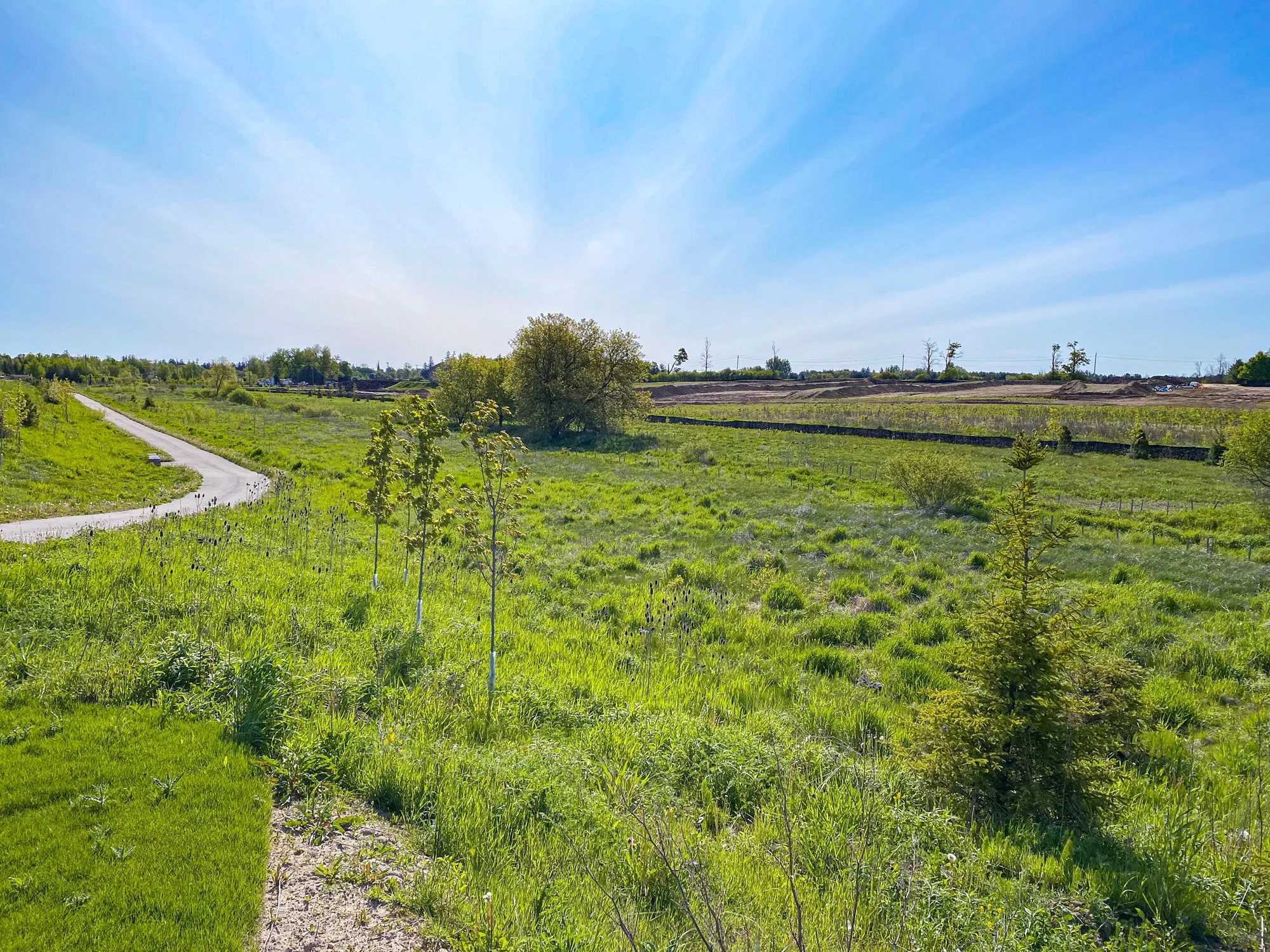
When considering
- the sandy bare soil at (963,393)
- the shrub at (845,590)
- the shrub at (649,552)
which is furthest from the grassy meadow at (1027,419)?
the shrub at (845,590)

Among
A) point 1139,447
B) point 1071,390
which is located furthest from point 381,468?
point 1071,390

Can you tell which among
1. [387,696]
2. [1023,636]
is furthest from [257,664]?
[1023,636]

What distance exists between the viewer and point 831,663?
910cm

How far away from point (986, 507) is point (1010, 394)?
89879mm

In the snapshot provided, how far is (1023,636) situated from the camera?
4926 mm

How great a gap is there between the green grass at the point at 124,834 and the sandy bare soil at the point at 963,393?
7453 centimetres

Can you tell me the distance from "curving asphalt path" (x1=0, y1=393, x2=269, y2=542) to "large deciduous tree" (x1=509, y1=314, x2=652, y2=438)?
22386 millimetres

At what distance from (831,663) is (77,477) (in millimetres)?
29325

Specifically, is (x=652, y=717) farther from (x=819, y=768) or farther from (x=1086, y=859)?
(x=1086, y=859)

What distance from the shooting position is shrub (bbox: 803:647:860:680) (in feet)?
29.2

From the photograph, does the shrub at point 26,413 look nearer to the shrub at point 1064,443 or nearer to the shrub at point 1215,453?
the shrub at point 1064,443

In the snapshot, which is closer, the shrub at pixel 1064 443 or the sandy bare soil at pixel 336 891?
Result: the sandy bare soil at pixel 336 891

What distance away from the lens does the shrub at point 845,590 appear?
12.1 m

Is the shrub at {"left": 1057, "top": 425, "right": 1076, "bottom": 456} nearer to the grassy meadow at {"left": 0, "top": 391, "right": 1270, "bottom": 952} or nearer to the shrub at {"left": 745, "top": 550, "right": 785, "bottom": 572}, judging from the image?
the grassy meadow at {"left": 0, "top": 391, "right": 1270, "bottom": 952}
